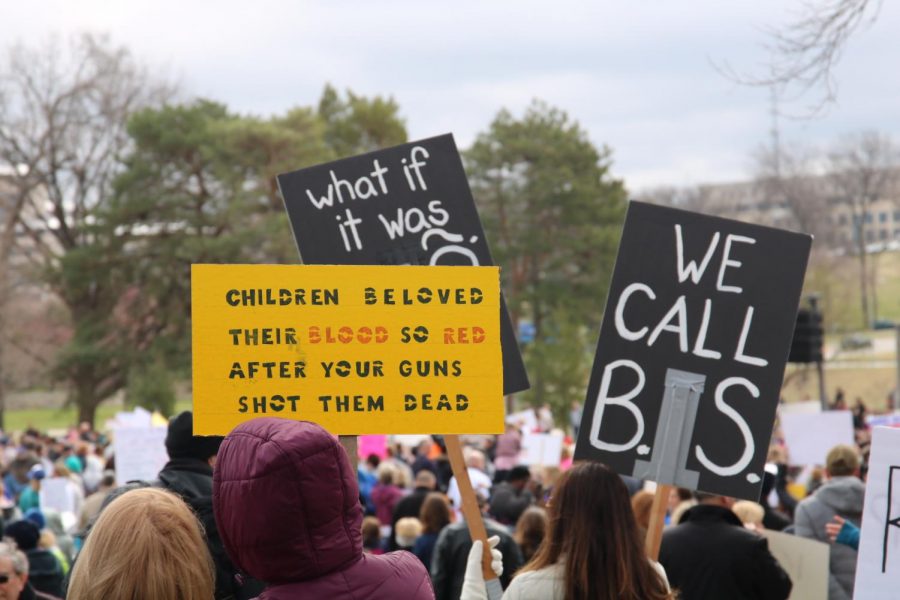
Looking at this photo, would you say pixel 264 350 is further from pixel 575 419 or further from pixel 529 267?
pixel 529 267

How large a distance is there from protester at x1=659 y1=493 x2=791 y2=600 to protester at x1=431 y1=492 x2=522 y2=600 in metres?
1.74

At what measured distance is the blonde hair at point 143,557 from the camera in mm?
2508

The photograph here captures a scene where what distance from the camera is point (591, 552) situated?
356 cm

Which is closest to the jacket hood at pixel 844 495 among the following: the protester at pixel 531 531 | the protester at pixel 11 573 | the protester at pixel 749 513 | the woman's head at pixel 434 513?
the protester at pixel 749 513

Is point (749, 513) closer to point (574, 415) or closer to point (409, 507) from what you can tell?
point (409, 507)

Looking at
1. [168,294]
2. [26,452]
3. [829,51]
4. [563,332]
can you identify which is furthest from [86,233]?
[829,51]

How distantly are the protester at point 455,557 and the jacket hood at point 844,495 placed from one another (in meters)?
1.73

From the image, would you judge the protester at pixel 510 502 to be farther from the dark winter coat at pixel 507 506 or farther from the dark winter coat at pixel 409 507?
the dark winter coat at pixel 409 507

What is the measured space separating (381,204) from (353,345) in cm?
95

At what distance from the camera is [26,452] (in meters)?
16.9

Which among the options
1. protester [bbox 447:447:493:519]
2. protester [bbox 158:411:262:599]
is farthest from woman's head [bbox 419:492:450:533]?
protester [bbox 158:411:262:599]

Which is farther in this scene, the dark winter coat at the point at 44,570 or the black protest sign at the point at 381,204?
the dark winter coat at the point at 44,570

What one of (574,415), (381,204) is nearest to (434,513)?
(381,204)

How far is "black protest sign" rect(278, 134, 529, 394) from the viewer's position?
4828 millimetres
